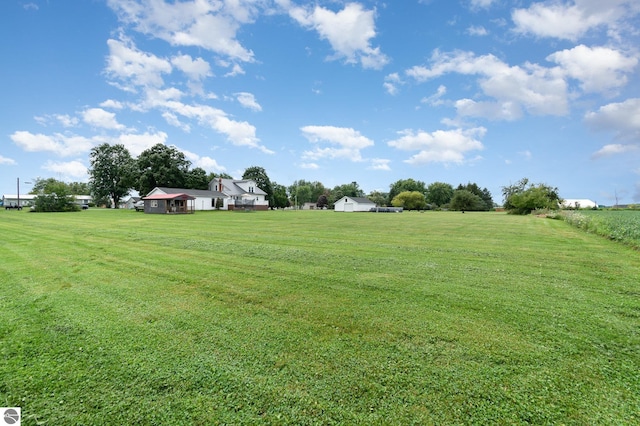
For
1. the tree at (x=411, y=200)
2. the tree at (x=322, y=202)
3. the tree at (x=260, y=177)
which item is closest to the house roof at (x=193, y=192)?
the tree at (x=260, y=177)

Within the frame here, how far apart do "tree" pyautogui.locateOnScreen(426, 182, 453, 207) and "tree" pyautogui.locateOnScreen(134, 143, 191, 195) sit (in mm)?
71046

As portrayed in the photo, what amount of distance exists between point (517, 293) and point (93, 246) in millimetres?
12041

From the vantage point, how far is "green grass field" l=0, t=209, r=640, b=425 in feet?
7.63

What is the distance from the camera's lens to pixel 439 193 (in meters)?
85.5

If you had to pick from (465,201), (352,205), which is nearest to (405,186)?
(465,201)

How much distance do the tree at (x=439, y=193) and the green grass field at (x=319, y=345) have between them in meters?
84.1

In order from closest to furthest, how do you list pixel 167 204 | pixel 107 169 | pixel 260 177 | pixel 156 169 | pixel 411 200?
1. pixel 167 204
2. pixel 156 169
3. pixel 107 169
4. pixel 260 177
5. pixel 411 200

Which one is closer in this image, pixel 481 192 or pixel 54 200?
pixel 54 200

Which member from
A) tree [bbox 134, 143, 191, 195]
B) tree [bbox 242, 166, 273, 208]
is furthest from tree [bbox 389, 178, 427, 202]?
tree [bbox 134, 143, 191, 195]

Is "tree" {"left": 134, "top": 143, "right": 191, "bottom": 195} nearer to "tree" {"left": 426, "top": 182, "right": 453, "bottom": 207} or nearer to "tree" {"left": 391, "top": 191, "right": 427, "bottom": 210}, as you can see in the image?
"tree" {"left": 391, "top": 191, "right": 427, "bottom": 210}

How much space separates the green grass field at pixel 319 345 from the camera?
233 cm

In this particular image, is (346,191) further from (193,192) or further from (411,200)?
(193,192)

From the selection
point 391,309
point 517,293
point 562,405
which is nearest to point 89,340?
point 391,309

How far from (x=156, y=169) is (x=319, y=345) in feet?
147
